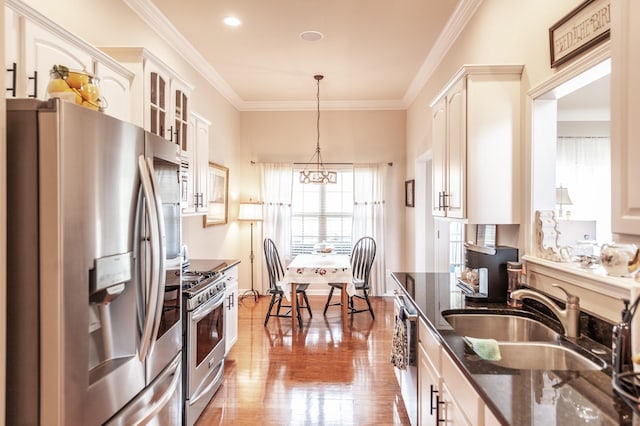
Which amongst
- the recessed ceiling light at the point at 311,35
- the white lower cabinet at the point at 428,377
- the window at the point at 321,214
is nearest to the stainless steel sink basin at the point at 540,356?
the white lower cabinet at the point at 428,377

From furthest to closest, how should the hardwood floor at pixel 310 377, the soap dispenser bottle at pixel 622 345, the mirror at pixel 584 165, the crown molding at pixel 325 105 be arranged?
the crown molding at pixel 325 105
the mirror at pixel 584 165
the hardwood floor at pixel 310 377
the soap dispenser bottle at pixel 622 345

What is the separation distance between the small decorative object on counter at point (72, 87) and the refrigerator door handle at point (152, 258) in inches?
12.4

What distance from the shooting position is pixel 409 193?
19.1ft

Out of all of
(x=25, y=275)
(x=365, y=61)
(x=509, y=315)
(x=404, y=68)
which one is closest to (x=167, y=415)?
(x=25, y=275)

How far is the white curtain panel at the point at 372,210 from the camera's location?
19.9 ft

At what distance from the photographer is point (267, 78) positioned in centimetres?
506

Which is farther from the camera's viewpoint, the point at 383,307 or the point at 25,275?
the point at 383,307

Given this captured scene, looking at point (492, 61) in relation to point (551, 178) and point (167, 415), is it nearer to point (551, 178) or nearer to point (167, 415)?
point (551, 178)

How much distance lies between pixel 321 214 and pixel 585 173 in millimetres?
3712

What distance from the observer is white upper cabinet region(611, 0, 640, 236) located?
3.60ft

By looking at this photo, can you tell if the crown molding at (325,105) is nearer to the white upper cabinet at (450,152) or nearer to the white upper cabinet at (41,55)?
the white upper cabinet at (450,152)

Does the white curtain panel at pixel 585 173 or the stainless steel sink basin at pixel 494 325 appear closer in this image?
the stainless steel sink basin at pixel 494 325

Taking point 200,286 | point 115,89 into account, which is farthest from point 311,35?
point 200,286

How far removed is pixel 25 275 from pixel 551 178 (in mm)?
2428
